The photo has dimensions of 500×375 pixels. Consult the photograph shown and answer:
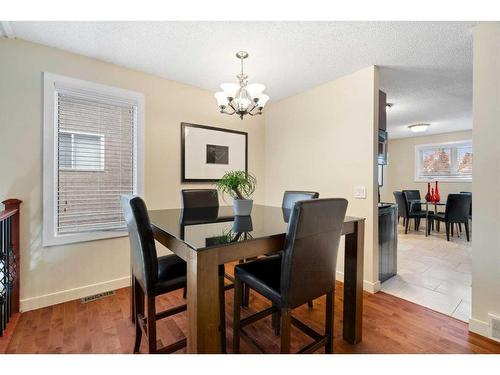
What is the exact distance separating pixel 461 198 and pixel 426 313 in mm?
3291

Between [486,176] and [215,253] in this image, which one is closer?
[215,253]

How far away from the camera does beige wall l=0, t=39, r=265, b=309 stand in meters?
1.96

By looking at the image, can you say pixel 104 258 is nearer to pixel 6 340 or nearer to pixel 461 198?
pixel 6 340

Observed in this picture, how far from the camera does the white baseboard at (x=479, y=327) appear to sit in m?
1.66

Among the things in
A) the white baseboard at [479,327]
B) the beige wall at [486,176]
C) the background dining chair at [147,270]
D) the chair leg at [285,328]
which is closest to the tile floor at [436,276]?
the white baseboard at [479,327]

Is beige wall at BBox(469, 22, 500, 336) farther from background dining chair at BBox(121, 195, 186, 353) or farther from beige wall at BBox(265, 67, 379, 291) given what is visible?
background dining chair at BBox(121, 195, 186, 353)

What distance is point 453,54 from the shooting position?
221 centimetres

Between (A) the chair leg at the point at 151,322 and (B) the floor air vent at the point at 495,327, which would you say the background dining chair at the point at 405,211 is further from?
(A) the chair leg at the point at 151,322

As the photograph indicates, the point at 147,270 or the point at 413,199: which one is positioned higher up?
the point at 413,199

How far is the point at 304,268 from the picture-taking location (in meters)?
1.21

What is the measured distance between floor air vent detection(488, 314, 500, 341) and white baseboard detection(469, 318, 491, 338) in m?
0.02

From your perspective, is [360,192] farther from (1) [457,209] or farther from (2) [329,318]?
(1) [457,209]

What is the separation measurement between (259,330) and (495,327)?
1.63 metres

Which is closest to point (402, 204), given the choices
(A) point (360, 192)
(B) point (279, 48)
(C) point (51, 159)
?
(A) point (360, 192)
